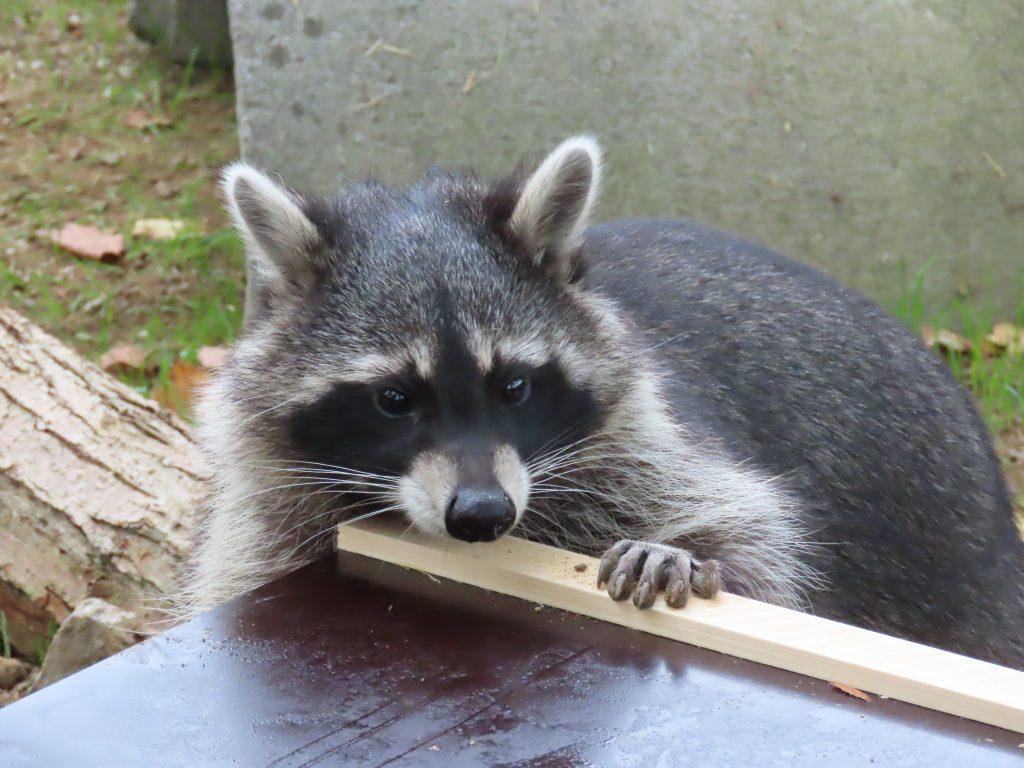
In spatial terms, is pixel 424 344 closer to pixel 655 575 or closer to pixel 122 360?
pixel 655 575

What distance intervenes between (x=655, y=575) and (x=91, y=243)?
4214 mm

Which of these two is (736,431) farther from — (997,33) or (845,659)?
(997,33)

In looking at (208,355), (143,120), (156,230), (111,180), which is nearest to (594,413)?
(208,355)

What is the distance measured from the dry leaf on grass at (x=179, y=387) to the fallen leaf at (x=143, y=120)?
72.1 inches

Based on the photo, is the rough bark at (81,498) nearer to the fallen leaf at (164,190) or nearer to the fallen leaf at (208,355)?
the fallen leaf at (208,355)

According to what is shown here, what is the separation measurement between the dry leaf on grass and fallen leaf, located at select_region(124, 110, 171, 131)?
72.1 inches

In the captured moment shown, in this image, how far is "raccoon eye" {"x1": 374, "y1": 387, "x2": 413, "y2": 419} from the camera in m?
2.59

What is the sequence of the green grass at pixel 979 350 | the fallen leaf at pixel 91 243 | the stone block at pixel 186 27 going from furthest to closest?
the stone block at pixel 186 27
the fallen leaf at pixel 91 243
the green grass at pixel 979 350

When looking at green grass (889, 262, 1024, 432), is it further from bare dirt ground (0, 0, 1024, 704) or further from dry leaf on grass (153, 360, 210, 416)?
dry leaf on grass (153, 360, 210, 416)

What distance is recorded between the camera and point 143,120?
259 inches

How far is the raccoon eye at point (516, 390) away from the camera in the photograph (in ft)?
8.61

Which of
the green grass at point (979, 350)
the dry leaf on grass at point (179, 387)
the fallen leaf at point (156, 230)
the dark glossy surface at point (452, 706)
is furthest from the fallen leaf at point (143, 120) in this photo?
the dark glossy surface at point (452, 706)

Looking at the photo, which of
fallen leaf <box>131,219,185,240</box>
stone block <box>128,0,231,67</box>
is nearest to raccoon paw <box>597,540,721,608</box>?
fallen leaf <box>131,219,185,240</box>

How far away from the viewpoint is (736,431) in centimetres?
329
